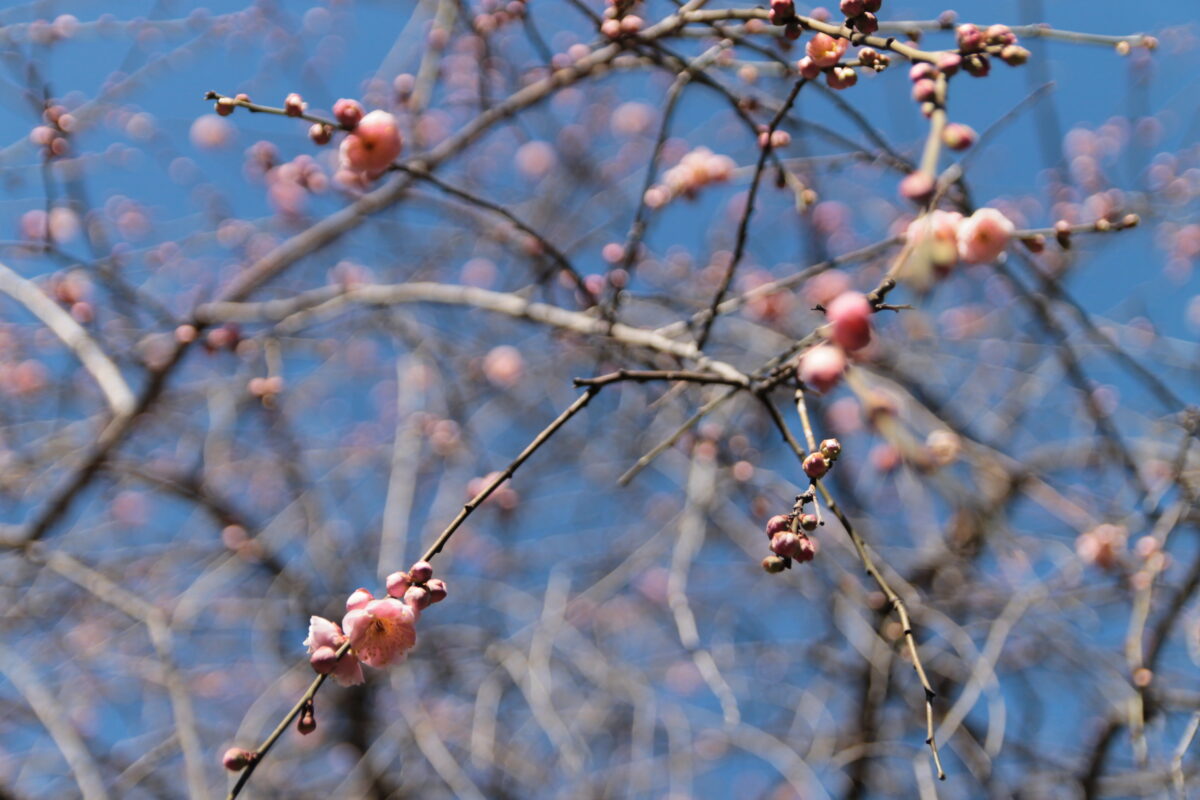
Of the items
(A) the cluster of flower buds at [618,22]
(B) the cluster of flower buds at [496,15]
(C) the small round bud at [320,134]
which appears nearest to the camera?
(C) the small round bud at [320,134]

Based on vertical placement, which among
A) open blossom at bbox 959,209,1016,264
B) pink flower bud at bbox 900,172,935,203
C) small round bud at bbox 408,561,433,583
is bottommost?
small round bud at bbox 408,561,433,583

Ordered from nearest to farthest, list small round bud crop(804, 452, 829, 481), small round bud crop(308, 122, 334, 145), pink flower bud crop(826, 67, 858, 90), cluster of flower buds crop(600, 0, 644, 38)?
1. small round bud crop(804, 452, 829, 481)
2. pink flower bud crop(826, 67, 858, 90)
3. small round bud crop(308, 122, 334, 145)
4. cluster of flower buds crop(600, 0, 644, 38)

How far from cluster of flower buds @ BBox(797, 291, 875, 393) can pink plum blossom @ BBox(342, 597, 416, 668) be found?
24.1 inches

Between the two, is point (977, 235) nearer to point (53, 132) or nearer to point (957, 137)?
point (957, 137)

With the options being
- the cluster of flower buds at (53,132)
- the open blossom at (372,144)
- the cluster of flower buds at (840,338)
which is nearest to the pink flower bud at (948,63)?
the cluster of flower buds at (840,338)

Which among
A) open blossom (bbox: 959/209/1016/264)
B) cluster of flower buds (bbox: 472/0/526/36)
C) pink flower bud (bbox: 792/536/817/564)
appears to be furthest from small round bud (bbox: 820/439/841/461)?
cluster of flower buds (bbox: 472/0/526/36)

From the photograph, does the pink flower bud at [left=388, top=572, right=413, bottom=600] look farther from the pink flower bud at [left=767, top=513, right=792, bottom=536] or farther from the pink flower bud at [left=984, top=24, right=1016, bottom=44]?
the pink flower bud at [left=984, top=24, right=1016, bottom=44]

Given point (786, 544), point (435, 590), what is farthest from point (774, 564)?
point (435, 590)

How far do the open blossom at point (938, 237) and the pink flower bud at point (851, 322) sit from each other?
8 centimetres

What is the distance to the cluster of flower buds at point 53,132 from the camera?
8.61 feet

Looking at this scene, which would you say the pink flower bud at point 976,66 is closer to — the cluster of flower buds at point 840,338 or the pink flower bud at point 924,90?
the pink flower bud at point 924,90

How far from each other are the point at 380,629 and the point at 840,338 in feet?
2.34

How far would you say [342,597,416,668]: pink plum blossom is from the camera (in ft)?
3.92

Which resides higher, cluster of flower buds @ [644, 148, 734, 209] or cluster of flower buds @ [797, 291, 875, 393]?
cluster of flower buds @ [644, 148, 734, 209]
